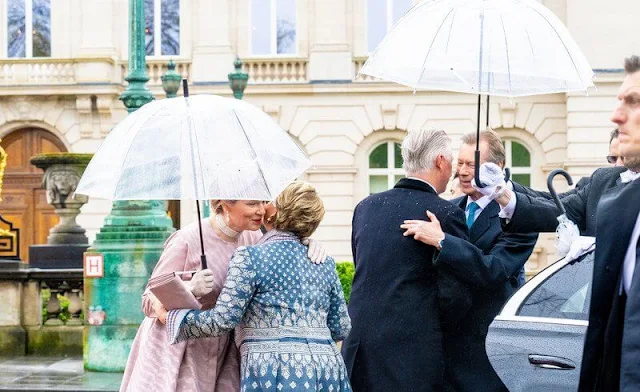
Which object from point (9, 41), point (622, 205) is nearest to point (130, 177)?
point (622, 205)

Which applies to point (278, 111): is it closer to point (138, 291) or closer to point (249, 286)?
point (138, 291)

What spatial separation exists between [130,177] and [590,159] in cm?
2573

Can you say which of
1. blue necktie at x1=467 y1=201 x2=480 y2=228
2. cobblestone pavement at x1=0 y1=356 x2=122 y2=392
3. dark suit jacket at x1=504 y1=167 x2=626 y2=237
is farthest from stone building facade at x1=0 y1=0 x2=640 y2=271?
blue necktie at x1=467 y1=201 x2=480 y2=228

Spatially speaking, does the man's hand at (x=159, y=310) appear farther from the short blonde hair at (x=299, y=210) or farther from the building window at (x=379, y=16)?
the building window at (x=379, y=16)

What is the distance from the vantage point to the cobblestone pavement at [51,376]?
11.6 metres

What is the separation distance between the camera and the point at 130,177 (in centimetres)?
563

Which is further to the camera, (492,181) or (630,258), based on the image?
(492,181)

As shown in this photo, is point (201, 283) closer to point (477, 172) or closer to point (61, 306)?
point (477, 172)

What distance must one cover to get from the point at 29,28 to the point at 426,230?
27.8 metres

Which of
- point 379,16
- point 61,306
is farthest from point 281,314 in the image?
point 379,16

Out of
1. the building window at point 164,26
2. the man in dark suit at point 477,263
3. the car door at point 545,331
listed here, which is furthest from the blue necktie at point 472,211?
the building window at point 164,26

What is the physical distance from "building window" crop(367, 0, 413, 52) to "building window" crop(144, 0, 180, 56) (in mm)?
4680

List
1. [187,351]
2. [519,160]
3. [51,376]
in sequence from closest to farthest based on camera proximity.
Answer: [187,351] < [51,376] < [519,160]

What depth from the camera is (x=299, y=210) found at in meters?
5.45
